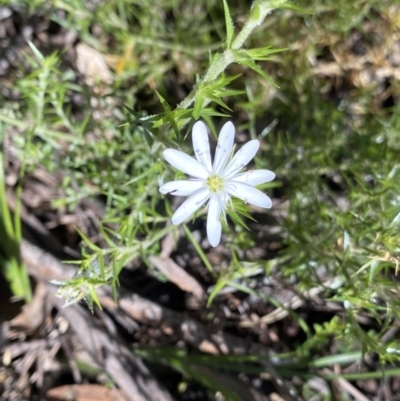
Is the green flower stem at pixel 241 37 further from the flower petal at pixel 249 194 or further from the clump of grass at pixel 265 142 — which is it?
the flower petal at pixel 249 194

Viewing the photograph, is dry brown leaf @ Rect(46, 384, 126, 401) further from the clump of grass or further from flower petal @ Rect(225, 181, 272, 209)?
flower petal @ Rect(225, 181, 272, 209)

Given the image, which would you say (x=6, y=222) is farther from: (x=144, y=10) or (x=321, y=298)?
(x=321, y=298)

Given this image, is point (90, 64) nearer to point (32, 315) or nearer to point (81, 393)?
point (32, 315)

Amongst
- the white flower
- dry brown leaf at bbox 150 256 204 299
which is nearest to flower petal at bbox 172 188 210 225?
the white flower

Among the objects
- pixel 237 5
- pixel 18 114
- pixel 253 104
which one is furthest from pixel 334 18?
pixel 18 114

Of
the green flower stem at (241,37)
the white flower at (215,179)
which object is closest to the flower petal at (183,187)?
the white flower at (215,179)
